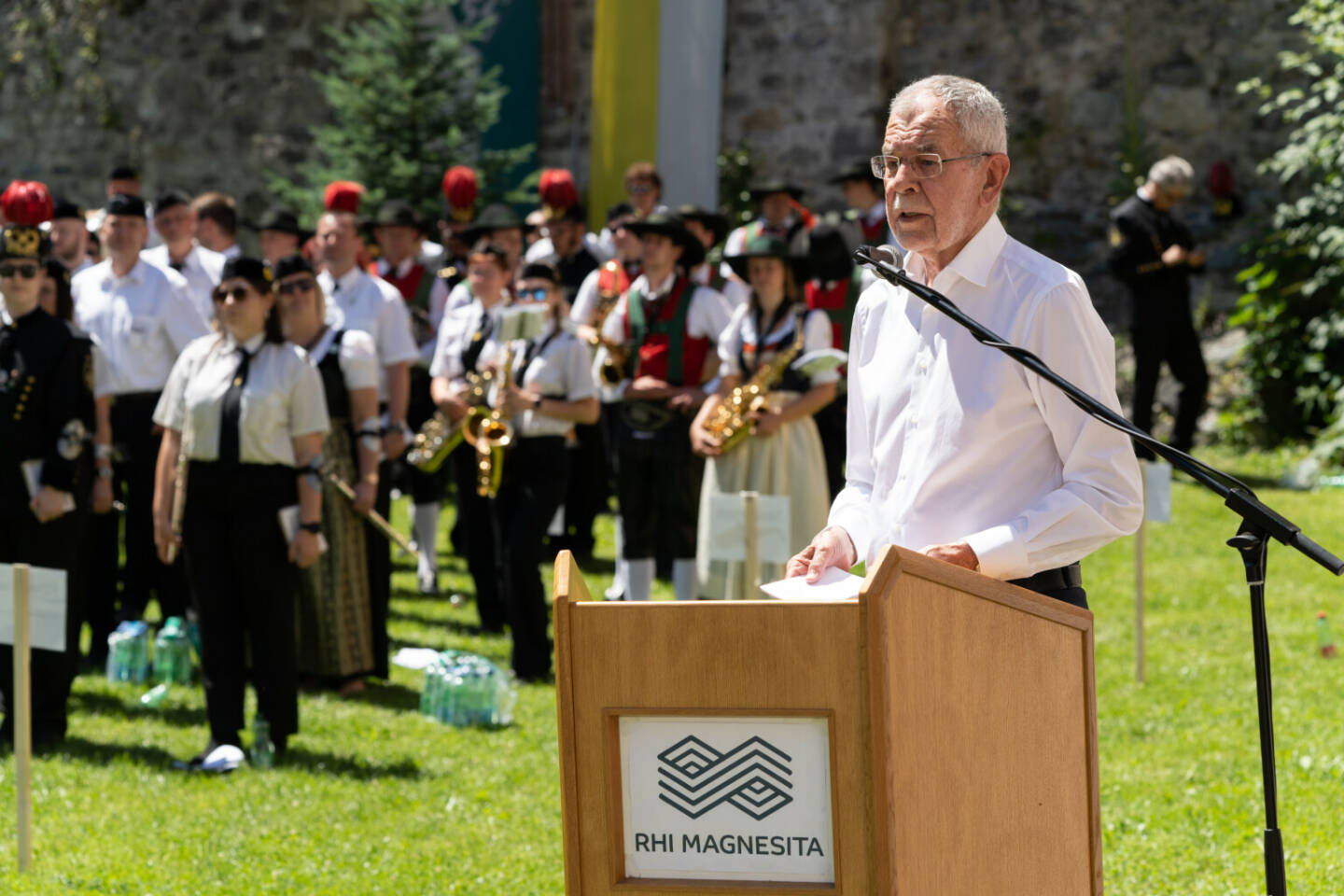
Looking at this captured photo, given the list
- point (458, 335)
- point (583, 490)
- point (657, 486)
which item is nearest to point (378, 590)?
point (458, 335)

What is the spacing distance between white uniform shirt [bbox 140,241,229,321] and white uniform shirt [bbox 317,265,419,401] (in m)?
0.81

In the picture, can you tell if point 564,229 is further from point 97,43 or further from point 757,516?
point 97,43

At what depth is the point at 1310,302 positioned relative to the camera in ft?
41.1

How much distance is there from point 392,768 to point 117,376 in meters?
3.18

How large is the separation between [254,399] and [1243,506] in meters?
4.30

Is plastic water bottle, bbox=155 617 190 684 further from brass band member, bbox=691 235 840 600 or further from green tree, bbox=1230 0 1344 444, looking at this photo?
green tree, bbox=1230 0 1344 444

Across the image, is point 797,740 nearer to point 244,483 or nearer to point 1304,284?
point 244,483

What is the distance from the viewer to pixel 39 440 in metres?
6.84

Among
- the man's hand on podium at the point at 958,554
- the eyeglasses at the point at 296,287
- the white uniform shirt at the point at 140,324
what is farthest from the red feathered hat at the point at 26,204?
the man's hand on podium at the point at 958,554

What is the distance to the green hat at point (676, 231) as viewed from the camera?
29.0ft

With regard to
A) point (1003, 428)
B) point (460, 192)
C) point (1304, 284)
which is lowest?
point (1003, 428)

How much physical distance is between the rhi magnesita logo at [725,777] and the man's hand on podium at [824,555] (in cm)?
58

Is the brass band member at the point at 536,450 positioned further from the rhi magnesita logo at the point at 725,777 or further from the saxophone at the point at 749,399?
the rhi magnesita logo at the point at 725,777

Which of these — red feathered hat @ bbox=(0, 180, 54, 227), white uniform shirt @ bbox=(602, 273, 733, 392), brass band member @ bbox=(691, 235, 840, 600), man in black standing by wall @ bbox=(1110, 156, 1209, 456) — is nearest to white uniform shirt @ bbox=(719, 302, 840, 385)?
brass band member @ bbox=(691, 235, 840, 600)
